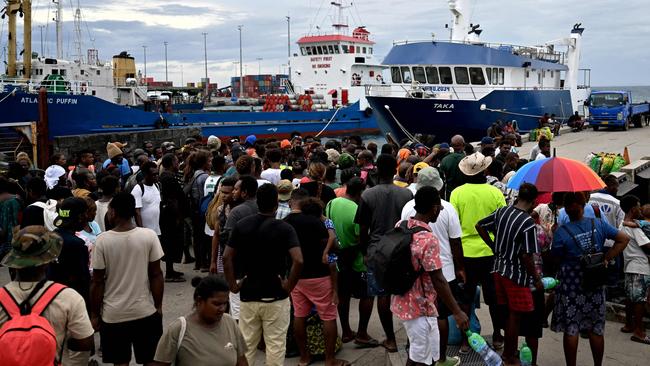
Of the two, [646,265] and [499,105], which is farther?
[499,105]

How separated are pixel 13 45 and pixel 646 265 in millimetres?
29285

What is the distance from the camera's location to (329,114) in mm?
35188

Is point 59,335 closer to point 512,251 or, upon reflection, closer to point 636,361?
point 512,251

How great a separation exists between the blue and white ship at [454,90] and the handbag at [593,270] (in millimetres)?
18192

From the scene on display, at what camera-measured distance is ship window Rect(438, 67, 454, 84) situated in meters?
23.6

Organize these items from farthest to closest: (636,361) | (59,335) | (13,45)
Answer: (13,45) → (636,361) → (59,335)

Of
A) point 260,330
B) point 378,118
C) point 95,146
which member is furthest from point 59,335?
point 378,118

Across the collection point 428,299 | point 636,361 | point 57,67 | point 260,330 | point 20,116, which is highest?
point 57,67

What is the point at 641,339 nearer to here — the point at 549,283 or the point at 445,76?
the point at 549,283

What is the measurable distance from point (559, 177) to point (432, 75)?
756 inches

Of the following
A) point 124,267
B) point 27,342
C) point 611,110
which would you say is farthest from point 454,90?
point 27,342

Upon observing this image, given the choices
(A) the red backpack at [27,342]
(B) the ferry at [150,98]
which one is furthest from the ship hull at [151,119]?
(A) the red backpack at [27,342]

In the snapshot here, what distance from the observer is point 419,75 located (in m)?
24.2

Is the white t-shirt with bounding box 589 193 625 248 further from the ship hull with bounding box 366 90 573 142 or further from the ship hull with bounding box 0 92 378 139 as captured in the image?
the ship hull with bounding box 0 92 378 139
